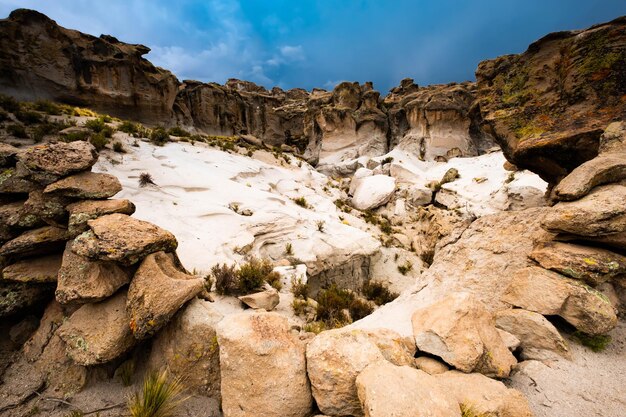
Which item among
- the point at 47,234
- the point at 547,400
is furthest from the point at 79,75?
the point at 547,400

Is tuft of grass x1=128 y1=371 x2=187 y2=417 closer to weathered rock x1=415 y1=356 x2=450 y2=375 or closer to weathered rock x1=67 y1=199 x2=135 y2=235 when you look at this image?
weathered rock x1=67 y1=199 x2=135 y2=235

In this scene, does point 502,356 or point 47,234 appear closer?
point 502,356

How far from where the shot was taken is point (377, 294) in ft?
32.2

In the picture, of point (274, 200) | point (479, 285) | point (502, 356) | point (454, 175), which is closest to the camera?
point (502, 356)

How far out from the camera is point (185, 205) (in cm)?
1009

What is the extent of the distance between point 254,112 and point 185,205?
35.5m

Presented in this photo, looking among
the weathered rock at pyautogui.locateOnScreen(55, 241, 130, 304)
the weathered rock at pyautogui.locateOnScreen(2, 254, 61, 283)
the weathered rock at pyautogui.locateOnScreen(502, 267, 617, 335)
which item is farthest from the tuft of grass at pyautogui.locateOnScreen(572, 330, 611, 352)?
the weathered rock at pyautogui.locateOnScreen(2, 254, 61, 283)

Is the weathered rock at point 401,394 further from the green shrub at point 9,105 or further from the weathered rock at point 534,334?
the green shrub at point 9,105

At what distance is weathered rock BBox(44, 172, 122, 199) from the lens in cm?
444

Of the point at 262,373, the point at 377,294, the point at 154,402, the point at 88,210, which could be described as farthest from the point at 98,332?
the point at 377,294

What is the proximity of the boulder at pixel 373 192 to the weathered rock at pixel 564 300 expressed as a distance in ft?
56.5

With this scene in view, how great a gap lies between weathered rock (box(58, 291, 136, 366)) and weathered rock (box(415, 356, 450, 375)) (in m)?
4.08

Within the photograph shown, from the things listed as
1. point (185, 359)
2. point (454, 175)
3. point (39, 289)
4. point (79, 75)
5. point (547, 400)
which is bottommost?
point (185, 359)

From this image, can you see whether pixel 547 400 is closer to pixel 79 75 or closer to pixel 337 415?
pixel 337 415
